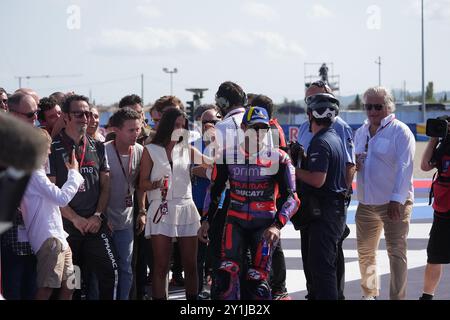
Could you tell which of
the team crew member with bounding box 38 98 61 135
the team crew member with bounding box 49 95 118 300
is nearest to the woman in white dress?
the team crew member with bounding box 49 95 118 300

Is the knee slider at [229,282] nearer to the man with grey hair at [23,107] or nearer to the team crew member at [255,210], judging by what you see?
the team crew member at [255,210]

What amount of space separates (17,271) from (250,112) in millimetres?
2203

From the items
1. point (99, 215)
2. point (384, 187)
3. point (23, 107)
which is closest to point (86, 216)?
point (99, 215)

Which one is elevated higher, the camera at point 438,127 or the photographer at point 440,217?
the camera at point 438,127

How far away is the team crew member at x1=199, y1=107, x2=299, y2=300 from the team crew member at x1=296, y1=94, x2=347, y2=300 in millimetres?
189

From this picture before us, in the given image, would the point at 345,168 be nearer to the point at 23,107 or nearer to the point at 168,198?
the point at 168,198

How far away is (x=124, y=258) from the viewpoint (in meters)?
6.80

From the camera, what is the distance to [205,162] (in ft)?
25.2

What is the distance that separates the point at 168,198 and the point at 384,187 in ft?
6.55

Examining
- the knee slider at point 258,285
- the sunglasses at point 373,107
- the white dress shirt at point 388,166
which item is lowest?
the knee slider at point 258,285

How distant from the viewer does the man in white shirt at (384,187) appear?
278 inches

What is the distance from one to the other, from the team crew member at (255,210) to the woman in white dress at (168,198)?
2.28 feet

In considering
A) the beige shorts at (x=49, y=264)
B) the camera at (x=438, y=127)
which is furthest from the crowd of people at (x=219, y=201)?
the camera at (x=438, y=127)
